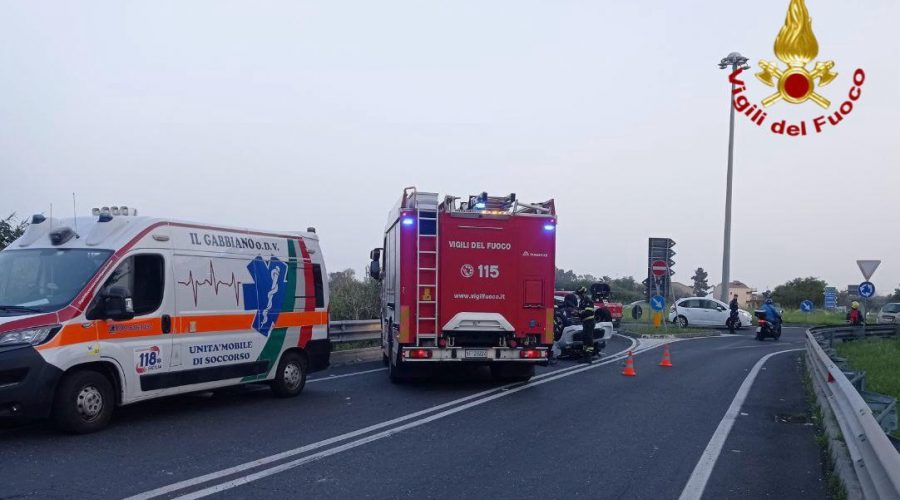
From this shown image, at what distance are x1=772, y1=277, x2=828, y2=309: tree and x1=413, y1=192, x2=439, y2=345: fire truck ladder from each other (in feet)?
232

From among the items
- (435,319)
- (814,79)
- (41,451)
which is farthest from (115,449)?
(814,79)

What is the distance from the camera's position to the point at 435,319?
1284 cm

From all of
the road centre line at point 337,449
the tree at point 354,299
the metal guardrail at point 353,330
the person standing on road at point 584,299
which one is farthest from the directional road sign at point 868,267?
the metal guardrail at point 353,330

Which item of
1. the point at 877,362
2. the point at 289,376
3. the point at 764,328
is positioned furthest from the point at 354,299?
the point at 764,328

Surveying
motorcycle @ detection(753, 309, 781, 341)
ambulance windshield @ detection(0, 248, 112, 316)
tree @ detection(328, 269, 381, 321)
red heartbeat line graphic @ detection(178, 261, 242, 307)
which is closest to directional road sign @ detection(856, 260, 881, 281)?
motorcycle @ detection(753, 309, 781, 341)

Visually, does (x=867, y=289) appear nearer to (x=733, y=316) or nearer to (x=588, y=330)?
(x=733, y=316)

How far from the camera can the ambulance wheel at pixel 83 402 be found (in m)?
8.12

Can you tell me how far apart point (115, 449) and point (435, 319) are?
5972 millimetres

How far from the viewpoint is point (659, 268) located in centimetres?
2919

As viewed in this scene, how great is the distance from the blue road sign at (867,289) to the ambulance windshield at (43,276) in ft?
76.4

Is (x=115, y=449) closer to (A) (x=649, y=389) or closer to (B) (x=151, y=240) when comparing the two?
(B) (x=151, y=240)

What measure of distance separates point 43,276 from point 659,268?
23.8 metres

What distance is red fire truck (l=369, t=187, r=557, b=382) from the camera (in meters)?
12.8

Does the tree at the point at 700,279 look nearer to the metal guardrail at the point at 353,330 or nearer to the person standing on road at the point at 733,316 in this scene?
the person standing on road at the point at 733,316
